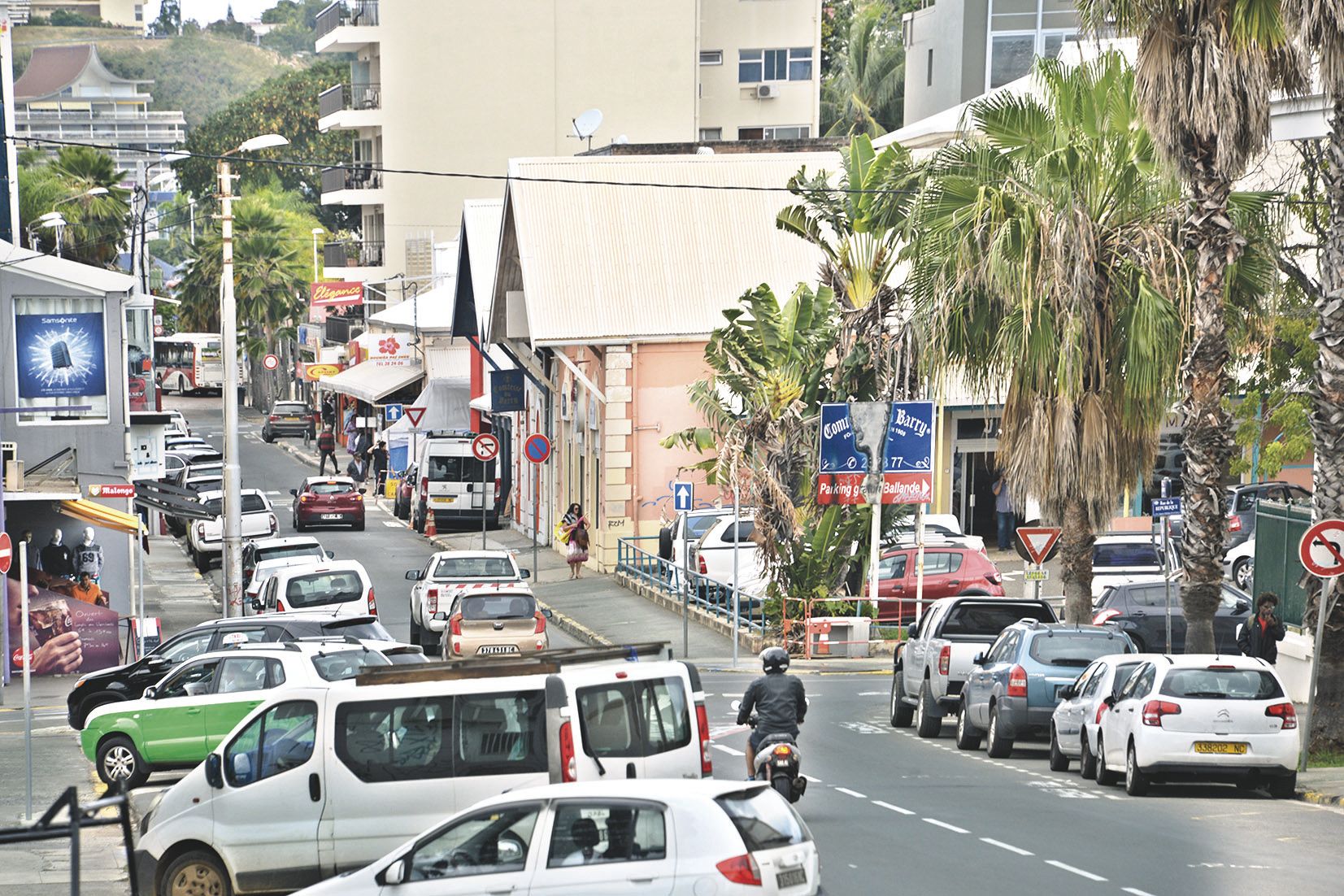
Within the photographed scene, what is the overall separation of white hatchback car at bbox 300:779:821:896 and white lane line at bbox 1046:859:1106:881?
4303 millimetres

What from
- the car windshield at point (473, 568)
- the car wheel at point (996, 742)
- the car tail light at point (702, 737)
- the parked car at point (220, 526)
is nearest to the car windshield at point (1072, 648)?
the car wheel at point (996, 742)

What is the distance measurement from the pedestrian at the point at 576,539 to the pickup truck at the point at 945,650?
58.8 ft

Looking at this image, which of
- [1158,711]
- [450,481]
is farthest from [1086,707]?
[450,481]

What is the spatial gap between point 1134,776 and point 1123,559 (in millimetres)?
17807

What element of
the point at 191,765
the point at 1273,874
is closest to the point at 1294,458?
the point at 1273,874

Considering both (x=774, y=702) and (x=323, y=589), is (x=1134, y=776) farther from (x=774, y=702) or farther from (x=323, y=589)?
(x=323, y=589)

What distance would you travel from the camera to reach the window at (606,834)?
10602mm

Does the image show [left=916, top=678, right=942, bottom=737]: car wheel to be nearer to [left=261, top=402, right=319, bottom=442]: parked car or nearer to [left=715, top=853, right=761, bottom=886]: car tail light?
[left=715, top=853, right=761, bottom=886]: car tail light

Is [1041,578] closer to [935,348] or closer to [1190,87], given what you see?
[935,348]

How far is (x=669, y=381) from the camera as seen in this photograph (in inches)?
1690

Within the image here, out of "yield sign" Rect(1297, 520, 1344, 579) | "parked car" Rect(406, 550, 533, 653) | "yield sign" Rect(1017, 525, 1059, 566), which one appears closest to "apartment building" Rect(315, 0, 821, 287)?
"parked car" Rect(406, 550, 533, 653)

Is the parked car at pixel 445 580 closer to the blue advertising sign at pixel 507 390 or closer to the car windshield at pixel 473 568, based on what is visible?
the car windshield at pixel 473 568

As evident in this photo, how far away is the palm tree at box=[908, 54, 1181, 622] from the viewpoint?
2397cm

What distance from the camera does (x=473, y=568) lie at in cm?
3306
